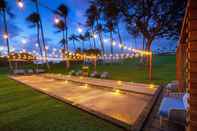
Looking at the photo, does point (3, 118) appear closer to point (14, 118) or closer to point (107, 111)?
point (14, 118)

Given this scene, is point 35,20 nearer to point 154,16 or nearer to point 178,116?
point 154,16

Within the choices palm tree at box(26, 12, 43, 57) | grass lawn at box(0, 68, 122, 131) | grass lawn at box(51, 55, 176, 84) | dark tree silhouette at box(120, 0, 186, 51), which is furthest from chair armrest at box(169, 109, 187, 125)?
palm tree at box(26, 12, 43, 57)

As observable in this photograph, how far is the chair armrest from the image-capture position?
365 cm

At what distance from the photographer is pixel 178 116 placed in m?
3.67

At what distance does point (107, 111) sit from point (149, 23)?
550 inches

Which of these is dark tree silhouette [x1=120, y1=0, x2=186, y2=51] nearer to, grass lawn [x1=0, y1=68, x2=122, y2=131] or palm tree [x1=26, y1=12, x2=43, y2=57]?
grass lawn [x1=0, y1=68, x2=122, y2=131]

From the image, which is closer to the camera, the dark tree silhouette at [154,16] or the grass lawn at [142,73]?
the grass lawn at [142,73]

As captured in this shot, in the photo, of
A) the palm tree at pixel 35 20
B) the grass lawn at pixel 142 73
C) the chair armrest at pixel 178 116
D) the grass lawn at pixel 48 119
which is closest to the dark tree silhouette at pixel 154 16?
the grass lawn at pixel 142 73

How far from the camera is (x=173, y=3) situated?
16.5 meters

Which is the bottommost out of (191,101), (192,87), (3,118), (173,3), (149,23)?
(3,118)

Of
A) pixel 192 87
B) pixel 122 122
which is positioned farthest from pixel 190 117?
pixel 122 122

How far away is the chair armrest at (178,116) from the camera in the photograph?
365 centimetres

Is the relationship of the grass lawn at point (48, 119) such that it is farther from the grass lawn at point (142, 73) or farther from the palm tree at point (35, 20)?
the palm tree at point (35, 20)

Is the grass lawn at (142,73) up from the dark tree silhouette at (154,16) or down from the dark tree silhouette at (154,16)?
down
